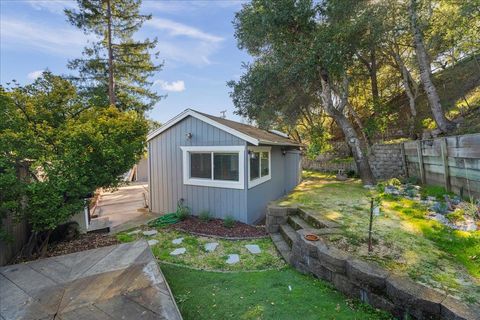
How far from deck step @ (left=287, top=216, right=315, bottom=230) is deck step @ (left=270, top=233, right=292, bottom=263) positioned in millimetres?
381

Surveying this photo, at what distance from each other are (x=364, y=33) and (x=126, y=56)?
12065 mm

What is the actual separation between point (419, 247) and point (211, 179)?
4847mm

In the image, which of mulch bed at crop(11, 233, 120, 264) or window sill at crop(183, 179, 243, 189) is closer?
mulch bed at crop(11, 233, 120, 264)

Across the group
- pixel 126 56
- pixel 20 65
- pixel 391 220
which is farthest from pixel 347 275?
pixel 126 56

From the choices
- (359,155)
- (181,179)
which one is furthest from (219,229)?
(359,155)

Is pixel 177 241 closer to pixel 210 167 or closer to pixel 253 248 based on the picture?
pixel 253 248

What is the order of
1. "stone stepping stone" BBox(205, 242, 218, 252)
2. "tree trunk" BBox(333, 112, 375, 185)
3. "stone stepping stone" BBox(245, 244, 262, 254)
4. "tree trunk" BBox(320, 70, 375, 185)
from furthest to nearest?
"tree trunk" BBox(333, 112, 375, 185)
"tree trunk" BBox(320, 70, 375, 185)
"stone stepping stone" BBox(205, 242, 218, 252)
"stone stepping stone" BBox(245, 244, 262, 254)

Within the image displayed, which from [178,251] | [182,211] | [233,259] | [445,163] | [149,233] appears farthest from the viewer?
[182,211]

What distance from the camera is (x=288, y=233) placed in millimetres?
4773

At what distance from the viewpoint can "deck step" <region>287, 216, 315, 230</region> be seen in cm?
471

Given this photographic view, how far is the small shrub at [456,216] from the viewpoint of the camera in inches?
179

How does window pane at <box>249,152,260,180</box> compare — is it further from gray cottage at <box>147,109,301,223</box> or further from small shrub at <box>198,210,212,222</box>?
small shrub at <box>198,210,212,222</box>

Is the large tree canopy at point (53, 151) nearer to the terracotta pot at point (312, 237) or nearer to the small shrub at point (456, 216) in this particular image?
the terracotta pot at point (312, 237)

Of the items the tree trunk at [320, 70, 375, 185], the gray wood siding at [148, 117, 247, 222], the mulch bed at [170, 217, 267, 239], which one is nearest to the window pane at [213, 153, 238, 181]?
the gray wood siding at [148, 117, 247, 222]
